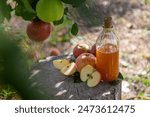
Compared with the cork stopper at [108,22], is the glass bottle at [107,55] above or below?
below

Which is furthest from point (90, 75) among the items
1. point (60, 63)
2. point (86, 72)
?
point (60, 63)

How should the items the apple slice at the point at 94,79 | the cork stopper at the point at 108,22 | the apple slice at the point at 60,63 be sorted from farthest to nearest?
1. the apple slice at the point at 60,63
2. the apple slice at the point at 94,79
3. the cork stopper at the point at 108,22

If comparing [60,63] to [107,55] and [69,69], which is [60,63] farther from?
[107,55]

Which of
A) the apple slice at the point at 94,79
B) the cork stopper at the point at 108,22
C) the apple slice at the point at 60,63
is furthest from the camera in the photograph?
the apple slice at the point at 60,63

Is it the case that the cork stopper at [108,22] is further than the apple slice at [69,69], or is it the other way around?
the apple slice at [69,69]

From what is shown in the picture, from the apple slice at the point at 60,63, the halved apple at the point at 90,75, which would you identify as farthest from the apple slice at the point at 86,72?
the apple slice at the point at 60,63

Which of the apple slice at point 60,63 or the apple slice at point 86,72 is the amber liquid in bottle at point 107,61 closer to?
the apple slice at point 86,72

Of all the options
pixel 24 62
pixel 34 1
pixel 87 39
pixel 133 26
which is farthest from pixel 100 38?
pixel 133 26

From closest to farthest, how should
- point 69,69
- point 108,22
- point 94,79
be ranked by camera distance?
point 108,22 < point 94,79 < point 69,69
